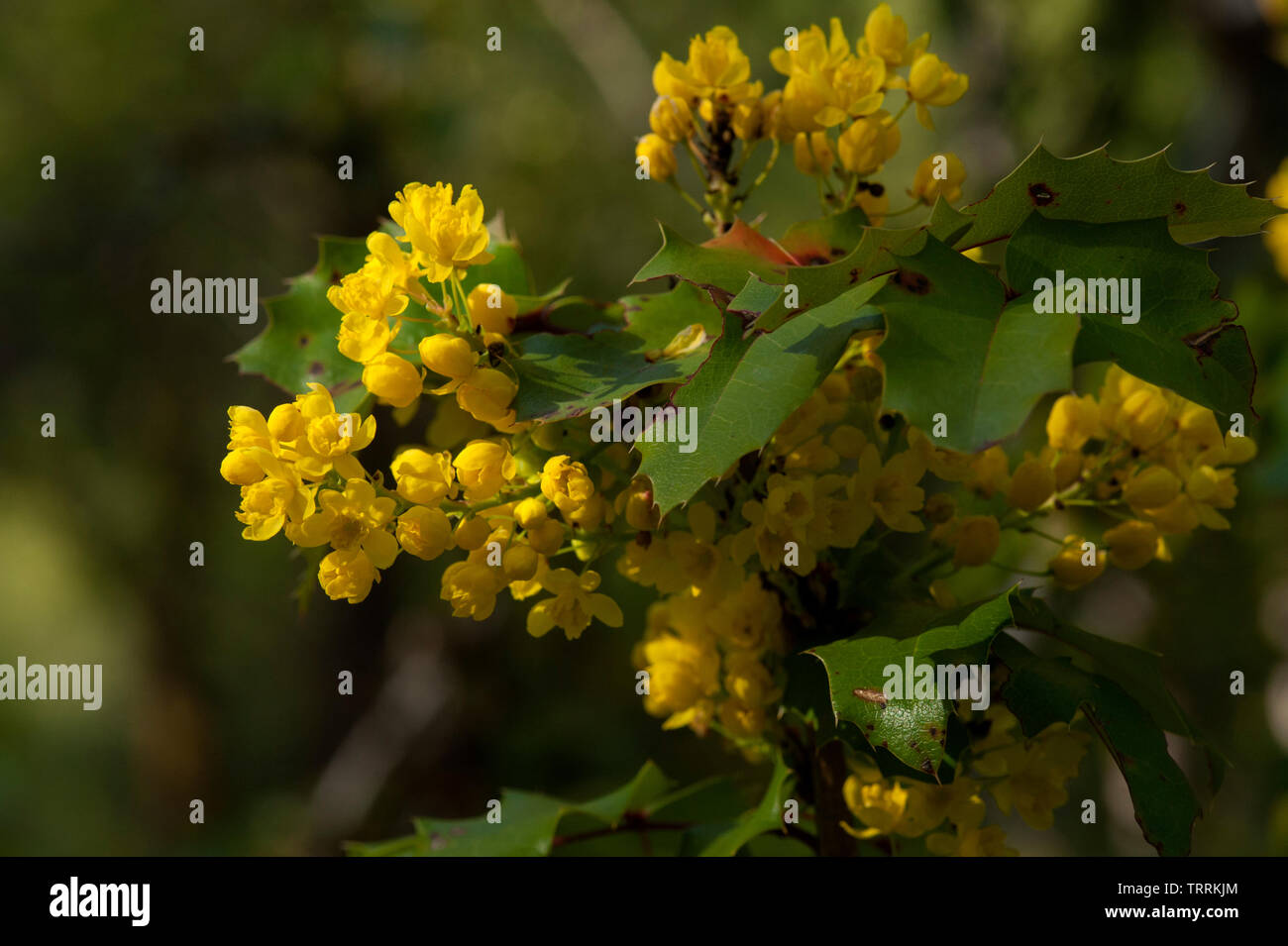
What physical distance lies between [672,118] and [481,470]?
0.35 meters

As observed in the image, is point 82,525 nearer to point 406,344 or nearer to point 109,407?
point 109,407

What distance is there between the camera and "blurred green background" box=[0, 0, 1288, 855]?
3248 millimetres

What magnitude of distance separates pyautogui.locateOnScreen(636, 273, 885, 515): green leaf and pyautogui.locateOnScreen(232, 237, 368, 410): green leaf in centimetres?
39

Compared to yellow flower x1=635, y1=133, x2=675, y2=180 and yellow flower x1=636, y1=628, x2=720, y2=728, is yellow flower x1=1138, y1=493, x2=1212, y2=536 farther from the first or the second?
yellow flower x1=635, y1=133, x2=675, y2=180

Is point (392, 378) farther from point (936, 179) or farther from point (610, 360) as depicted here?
point (936, 179)

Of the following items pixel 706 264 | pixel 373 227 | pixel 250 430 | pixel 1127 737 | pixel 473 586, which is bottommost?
pixel 1127 737

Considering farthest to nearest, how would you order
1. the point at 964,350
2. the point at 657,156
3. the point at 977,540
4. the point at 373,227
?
the point at 373,227
the point at 657,156
the point at 977,540
the point at 964,350

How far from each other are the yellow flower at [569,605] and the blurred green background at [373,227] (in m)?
1.73

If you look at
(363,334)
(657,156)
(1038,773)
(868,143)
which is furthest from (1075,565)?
(363,334)

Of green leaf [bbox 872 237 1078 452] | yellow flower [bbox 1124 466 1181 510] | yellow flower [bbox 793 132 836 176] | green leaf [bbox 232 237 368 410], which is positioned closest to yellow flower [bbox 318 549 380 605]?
green leaf [bbox 232 237 368 410]

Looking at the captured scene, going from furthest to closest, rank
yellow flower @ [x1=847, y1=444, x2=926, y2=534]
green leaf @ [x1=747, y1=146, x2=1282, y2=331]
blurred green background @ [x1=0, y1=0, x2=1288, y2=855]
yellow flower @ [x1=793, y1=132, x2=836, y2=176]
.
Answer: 1. blurred green background @ [x1=0, y1=0, x2=1288, y2=855]
2. yellow flower @ [x1=793, y1=132, x2=836, y2=176]
3. yellow flower @ [x1=847, y1=444, x2=926, y2=534]
4. green leaf @ [x1=747, y1=146, x2=1282, y2=331]

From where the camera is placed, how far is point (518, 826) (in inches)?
39.3

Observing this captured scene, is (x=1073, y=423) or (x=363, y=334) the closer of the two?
(x=363, y=334)
